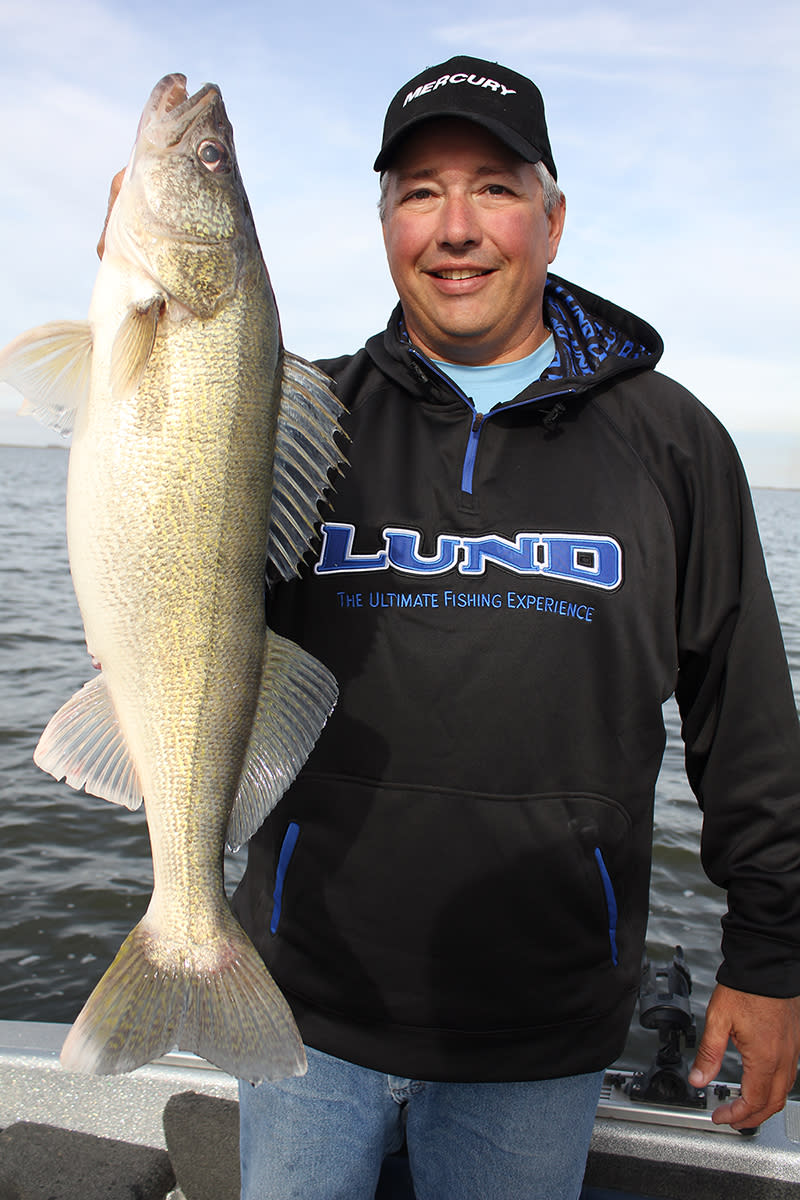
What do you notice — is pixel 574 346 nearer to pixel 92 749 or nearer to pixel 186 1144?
pixel 92 749

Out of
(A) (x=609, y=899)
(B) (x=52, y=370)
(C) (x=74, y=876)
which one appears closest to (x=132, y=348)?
(B) (x=52, y=370)

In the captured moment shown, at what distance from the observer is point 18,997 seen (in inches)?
202

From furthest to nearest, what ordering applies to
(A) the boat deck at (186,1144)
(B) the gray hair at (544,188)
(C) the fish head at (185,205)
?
(A) the boat deck at (186,1144), (B) the gray hair at (544,188), (C) the fish head at (185,205)

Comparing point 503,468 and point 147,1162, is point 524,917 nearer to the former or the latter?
point 503,468

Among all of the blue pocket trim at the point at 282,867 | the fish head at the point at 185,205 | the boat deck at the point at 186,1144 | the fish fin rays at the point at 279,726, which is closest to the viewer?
the fish head at the point at 185,205

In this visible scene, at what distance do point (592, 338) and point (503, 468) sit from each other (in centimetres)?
54

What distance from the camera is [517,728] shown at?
211 cm

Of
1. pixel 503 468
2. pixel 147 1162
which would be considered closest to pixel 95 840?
pixel 147 1162

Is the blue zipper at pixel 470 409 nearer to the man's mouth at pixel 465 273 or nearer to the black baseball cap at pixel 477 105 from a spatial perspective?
the man's mouth at pixel 465 273

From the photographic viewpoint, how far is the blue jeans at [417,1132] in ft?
6.70

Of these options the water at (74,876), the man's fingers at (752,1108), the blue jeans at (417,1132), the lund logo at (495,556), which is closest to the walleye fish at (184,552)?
the lund logo at (495,556)

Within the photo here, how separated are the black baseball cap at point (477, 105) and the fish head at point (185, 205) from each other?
0.56 metres

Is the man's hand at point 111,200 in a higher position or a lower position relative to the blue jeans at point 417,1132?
higher

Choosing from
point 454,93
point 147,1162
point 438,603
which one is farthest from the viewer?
point 147,1162
